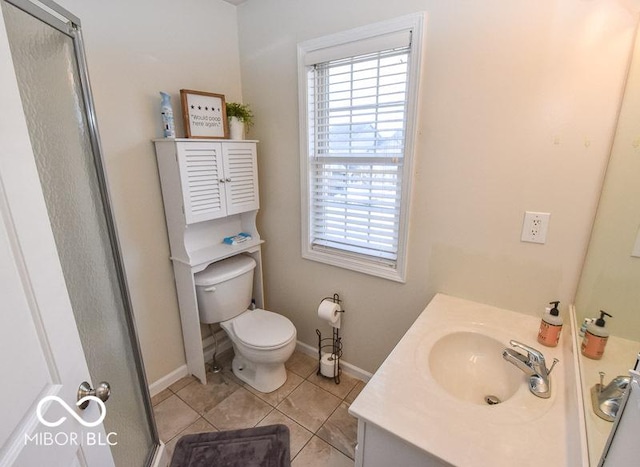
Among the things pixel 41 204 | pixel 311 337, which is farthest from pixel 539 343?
pixel 41 204

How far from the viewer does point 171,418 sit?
1.79 m

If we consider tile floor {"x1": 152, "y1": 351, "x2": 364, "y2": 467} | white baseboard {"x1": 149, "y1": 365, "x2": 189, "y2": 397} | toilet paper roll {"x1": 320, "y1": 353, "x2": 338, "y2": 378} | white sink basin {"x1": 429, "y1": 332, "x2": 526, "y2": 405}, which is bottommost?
tile floor {"x1": 152, "y1": 351, "x2": 364, "y2": 467}

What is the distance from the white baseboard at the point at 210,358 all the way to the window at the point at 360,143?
2.43 feet

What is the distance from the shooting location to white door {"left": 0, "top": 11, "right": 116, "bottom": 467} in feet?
1.77

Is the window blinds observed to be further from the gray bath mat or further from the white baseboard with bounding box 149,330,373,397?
the gray bath mat

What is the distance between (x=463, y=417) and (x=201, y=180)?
162cm

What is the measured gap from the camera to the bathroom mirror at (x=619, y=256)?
3.03 ft

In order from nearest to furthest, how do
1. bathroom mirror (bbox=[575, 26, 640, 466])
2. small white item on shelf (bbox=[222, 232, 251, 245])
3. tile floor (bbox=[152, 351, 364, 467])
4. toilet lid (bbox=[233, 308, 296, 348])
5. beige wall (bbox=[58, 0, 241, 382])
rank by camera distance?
bathroom mirror (bbox=[575, 26, 640, 466]) < beige wall (bbox=[58, 0, 241, 382]) < tile floor (bbox=[152, 351, 364, 467]) < toilet lid (bbox=[233, 308, 296, 348]) < small white item on shelf (bbox=[222, 232, 251, 245])

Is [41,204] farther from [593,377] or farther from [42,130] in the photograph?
[593,377]

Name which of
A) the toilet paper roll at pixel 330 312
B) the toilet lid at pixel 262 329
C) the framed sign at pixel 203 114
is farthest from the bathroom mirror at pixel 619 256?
the framed sign at pixel 203 114

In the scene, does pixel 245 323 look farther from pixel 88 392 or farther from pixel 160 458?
pixel 88 392

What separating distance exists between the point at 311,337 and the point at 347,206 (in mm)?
1037

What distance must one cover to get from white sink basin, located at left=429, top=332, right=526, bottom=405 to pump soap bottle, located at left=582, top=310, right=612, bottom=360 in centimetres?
22

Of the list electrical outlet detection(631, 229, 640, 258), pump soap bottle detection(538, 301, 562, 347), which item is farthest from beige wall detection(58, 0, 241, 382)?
electrical outlet detection(631, 229, 640, 258)
